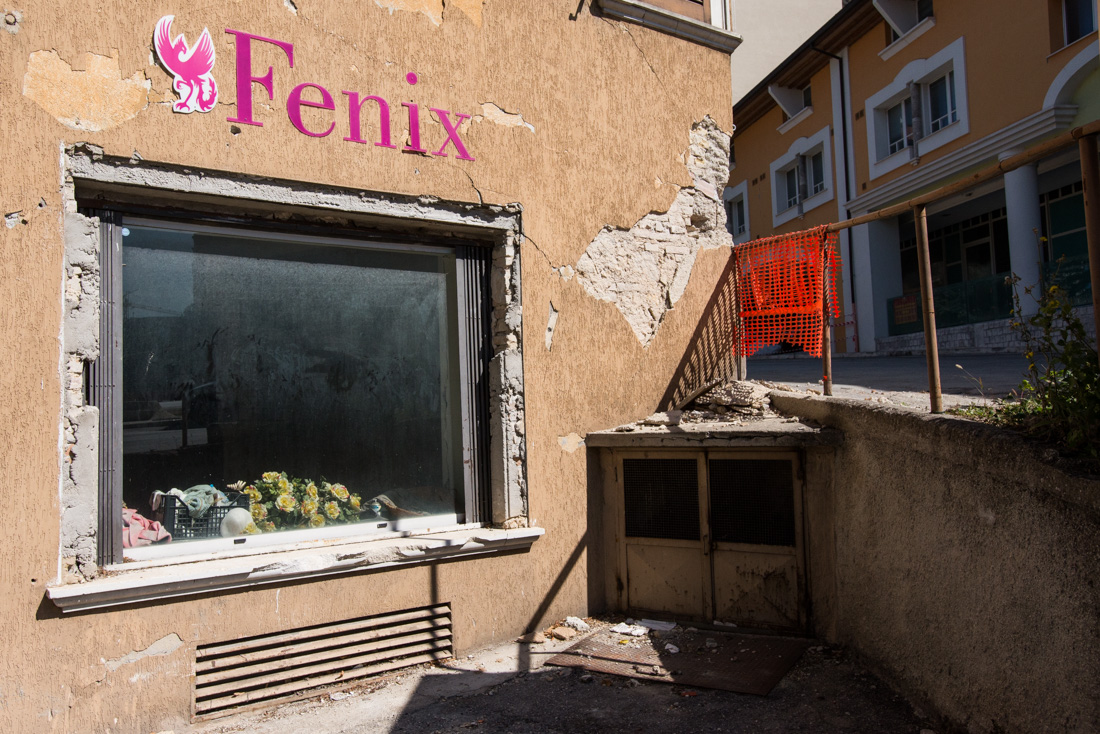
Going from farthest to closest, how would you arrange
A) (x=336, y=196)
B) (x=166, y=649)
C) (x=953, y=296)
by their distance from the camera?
(x=953, y=296), (x=336, y=196), (x=166, y=649)

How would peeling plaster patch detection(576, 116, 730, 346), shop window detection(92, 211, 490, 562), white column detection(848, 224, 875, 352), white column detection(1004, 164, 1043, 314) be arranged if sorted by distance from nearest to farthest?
1. shop window detection(92, 211, 490, 562)
2. peeling plaster patch detection(576, 116, 730, 346)
3. white column detection(1004, 164, 1043, 314)
4. white column detection(848, 224, 875, 352)

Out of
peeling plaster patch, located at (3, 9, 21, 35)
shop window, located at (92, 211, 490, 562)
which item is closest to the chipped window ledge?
shop window, located at (92, 211, 490, 562)

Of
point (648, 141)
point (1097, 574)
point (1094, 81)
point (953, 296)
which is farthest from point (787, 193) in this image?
point (1097, 574)

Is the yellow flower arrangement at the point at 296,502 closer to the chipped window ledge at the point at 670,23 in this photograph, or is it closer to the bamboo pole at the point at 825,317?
the bamboo pole at the point at 825,317

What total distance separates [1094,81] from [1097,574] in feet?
42.0

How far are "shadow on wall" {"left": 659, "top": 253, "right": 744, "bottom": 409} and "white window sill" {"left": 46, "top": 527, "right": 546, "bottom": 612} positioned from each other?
1.49 metres

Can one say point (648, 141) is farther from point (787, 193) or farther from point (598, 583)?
point (787, 193)

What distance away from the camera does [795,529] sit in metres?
4.36

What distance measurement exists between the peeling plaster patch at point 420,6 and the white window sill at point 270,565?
10.0 feet

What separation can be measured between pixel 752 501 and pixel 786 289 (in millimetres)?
1618

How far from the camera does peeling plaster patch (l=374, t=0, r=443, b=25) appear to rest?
4250 mm

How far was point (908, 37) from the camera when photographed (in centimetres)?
1475

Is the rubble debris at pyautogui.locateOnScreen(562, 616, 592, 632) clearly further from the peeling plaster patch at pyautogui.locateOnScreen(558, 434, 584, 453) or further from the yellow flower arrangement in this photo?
the yellow flower arrangement

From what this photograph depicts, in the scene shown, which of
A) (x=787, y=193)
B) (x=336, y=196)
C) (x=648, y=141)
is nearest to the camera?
(x=336, y=196)
